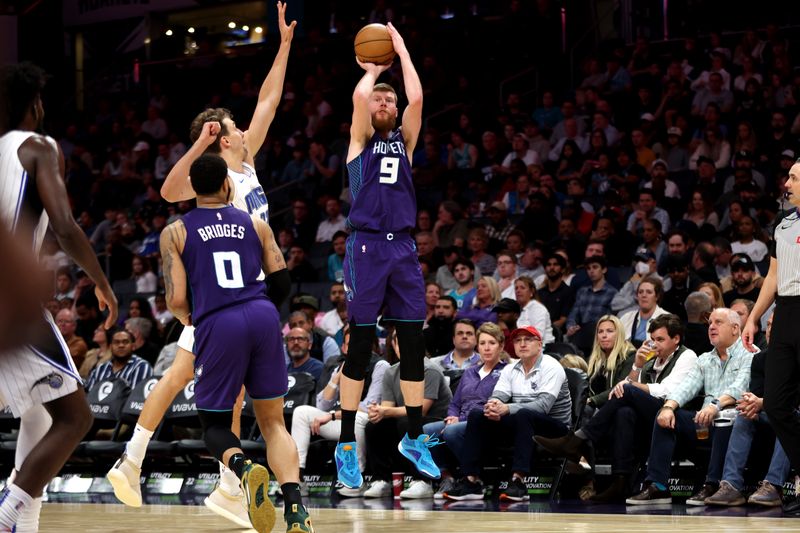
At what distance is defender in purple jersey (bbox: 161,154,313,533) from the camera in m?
5.33

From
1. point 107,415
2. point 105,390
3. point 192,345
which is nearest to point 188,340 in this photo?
point 192,345

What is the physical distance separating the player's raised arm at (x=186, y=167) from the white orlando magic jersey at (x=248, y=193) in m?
0.27

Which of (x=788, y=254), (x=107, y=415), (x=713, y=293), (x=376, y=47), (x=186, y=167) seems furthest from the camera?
(x=107, y=415)

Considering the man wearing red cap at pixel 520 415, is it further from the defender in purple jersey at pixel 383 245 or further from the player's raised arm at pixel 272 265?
the player's raised arm at pixel 272 265

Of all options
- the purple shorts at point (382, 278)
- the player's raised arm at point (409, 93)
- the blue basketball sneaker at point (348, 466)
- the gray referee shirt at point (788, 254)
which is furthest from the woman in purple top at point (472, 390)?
the gray referee shirt at point (788, 254)

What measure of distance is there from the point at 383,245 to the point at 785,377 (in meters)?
2.53

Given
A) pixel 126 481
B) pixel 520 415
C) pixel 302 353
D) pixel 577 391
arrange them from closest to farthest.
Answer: pixel 126 481 → pixel 520 415 → pixel 577 391 → pixel 302 353

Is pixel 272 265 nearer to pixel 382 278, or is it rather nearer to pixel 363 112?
pixel 382 278

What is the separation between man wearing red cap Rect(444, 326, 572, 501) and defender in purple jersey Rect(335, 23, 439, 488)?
5.63 ft

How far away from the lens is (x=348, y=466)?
6.98 meters

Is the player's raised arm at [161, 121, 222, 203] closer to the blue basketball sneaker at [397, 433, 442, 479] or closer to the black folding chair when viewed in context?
the blue basketball sneaker at [397, 433, 442, 479]

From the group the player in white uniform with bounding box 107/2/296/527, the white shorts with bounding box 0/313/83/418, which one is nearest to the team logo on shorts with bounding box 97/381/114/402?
the player in white uniform with bounding box 107/2/296/527

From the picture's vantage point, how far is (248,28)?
23.2 meters

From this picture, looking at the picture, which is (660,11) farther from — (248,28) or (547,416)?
(547,416)
